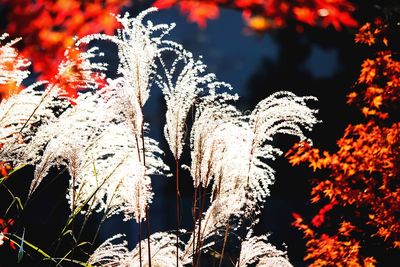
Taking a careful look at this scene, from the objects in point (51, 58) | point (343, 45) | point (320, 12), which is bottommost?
point (51, 58)

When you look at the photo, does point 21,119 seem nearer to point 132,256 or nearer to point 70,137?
point 70,137

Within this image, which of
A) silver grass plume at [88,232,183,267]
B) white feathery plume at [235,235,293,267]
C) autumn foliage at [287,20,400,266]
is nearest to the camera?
silver grass plume at [88,232,183,267]

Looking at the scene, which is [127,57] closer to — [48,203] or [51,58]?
[51,58]

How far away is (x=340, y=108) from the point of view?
22.2 feet

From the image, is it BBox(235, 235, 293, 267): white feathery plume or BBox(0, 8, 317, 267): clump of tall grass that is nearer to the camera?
BBox(0, 8, 317, 267): clump of tall grass

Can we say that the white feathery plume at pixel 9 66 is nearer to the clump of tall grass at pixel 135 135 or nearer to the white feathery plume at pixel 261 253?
the clump of tall grass at pixel 135 135

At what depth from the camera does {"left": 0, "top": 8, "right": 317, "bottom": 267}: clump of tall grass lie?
2.20m

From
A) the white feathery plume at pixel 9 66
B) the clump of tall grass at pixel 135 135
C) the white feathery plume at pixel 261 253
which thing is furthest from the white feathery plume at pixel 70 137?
the white feathery plume at pixel 261 253

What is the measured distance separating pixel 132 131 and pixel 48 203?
4897mm

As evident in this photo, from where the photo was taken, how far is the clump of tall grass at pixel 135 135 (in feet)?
7.23

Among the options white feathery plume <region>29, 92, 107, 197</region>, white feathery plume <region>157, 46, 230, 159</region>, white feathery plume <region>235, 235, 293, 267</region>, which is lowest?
white feathery plume <region>235, 235, 293, 267</region>

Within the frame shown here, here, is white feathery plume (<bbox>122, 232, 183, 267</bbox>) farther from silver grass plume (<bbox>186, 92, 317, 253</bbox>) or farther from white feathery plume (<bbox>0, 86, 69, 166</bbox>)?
white feathery plume (<bbox>0, 86, 69, 166</bbox>)

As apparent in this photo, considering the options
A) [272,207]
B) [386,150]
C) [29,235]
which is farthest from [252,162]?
[272,207]

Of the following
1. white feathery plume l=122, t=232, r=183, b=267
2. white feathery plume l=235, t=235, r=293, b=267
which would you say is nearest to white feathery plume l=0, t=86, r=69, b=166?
white feathery plume l=122, t=232, r=183, b=267
